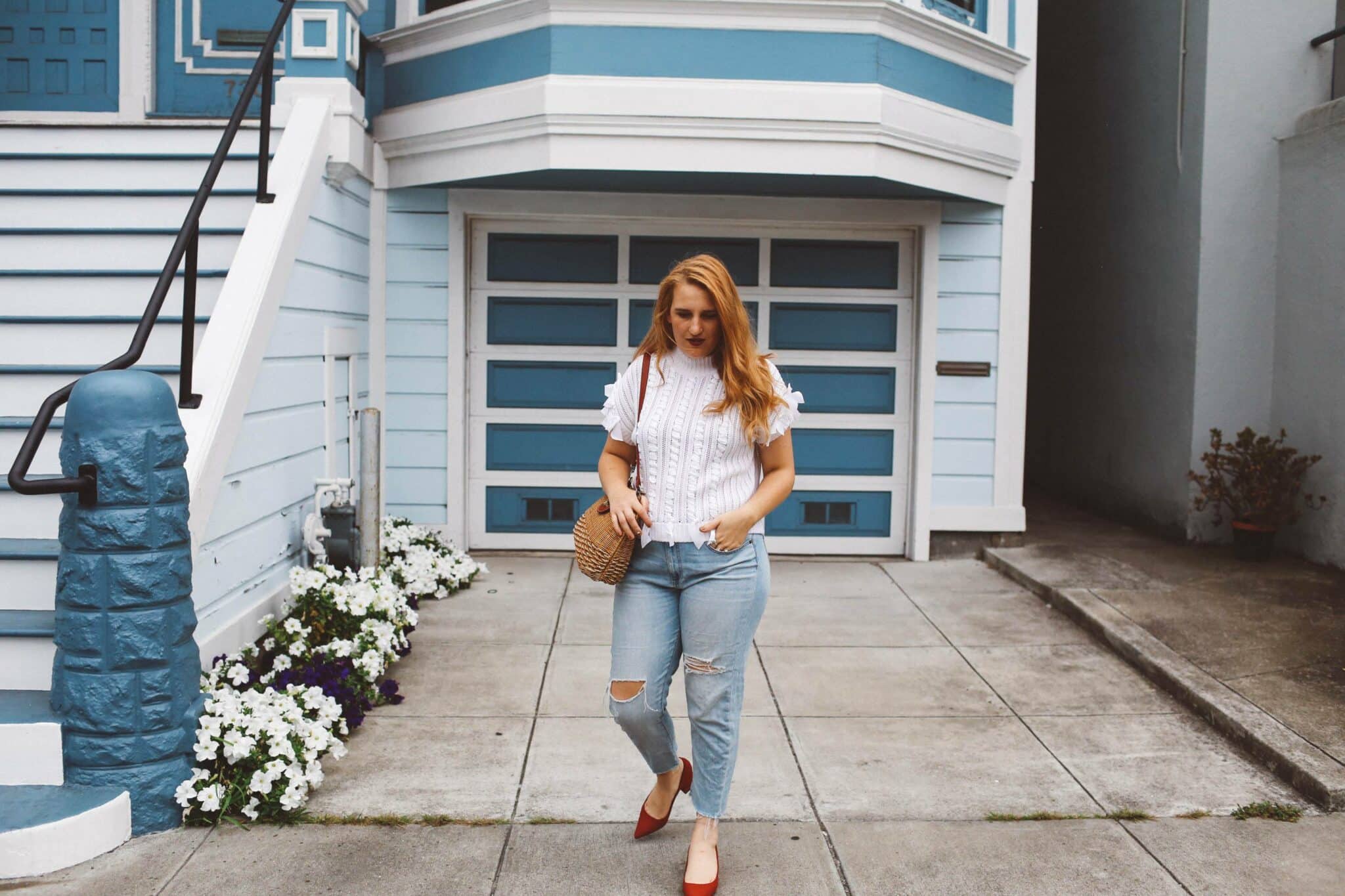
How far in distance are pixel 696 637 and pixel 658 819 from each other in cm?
74

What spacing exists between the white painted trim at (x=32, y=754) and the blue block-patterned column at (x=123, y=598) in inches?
1.7

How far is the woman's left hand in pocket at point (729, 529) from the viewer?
3.15m

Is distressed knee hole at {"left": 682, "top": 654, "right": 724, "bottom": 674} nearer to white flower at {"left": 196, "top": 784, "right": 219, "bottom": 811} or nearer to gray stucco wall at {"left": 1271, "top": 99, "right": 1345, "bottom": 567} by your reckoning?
white flower at {"left": 196, "top": 784, "right": 219, "bottom": 811}

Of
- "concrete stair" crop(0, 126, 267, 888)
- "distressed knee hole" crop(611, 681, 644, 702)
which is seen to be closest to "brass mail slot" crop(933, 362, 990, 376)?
"concrete stair" crop(0, 126, 267, 888)

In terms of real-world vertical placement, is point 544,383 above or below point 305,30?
below


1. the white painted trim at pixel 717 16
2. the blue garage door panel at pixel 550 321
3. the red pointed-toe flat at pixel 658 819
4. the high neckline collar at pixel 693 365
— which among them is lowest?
the red pointed-toe flat at pixel 658 819

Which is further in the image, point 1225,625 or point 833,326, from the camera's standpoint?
point 833,326

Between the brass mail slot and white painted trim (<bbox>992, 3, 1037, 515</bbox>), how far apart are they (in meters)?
0.10

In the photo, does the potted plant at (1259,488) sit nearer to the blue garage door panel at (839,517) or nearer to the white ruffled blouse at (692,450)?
the blue garage door panel at (839,517)

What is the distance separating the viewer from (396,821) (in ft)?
12.6

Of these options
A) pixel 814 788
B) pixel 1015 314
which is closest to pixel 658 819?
pixel 814 788

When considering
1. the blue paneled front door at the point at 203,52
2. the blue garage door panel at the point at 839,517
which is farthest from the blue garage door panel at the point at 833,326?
the blue paneled front door at the point at 203,52

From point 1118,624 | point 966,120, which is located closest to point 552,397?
point 966,120

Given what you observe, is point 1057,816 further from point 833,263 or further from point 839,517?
point 833,263
